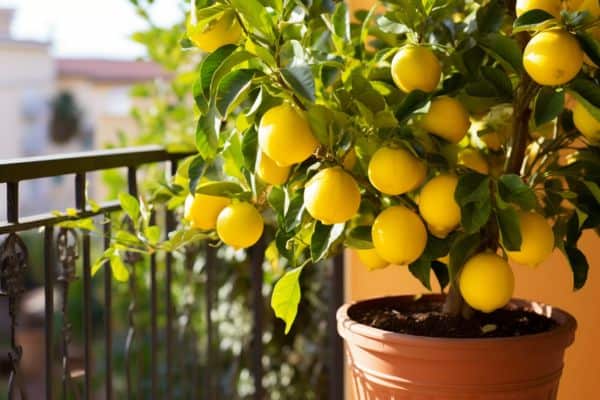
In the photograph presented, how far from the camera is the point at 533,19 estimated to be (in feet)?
3.29

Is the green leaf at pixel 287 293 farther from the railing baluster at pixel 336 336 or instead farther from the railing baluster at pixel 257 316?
the railing baluster at pixel 336 336

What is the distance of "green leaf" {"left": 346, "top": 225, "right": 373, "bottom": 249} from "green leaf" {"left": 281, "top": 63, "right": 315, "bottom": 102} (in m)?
0.29

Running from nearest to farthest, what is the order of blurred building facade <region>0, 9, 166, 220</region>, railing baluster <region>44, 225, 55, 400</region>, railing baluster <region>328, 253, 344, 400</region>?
1. railing baluster <region>44, 225, 55, 400</region>
2. railing baluster <region>328, 253, 344, 400</region>
3. blurred building facade <region>0, 9, 166, 220</region>

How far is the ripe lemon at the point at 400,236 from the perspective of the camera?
1051 mm

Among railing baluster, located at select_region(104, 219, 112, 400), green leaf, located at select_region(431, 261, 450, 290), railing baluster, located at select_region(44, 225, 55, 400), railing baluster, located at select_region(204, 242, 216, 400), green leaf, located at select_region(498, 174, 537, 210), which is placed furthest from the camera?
railing baluster, located at select_region(204, 242, 216, 400)

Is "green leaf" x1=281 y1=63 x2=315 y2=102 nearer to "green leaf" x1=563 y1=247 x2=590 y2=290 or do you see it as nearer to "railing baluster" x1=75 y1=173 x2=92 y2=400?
"green leaf" x1=563 y1=247 x2=590 y2=290

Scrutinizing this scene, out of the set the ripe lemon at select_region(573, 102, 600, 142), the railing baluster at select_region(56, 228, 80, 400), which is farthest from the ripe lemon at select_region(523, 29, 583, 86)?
the railing baluster at select_region(56, 228, 80, 400)

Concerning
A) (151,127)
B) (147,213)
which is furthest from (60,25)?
(147,213)

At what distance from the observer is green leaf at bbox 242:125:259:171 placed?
107cm

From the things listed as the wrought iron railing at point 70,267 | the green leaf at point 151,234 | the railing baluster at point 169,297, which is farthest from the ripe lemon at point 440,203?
the railing baluster at point 169,297

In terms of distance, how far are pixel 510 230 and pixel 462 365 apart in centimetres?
20

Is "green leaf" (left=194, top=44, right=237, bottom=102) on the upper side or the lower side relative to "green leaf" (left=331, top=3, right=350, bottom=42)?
lower

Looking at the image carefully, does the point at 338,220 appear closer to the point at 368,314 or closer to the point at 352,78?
the point at 352,78

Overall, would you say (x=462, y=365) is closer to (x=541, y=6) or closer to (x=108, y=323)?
(x=541, y=6)
